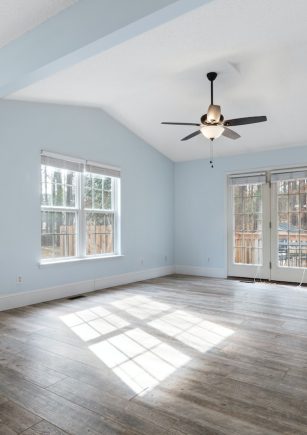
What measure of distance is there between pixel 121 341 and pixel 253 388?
4.54 feet

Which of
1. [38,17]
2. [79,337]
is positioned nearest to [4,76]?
[38,17]

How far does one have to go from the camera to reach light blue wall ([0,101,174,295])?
179 inches

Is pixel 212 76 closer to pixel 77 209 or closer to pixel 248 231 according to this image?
pixel 77 209

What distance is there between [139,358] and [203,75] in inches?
142

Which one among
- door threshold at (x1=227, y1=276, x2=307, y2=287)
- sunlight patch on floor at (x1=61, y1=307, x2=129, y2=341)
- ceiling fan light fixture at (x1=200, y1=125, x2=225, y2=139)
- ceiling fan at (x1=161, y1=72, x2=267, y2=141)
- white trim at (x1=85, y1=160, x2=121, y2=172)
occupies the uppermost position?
ceiling fan at (x1=161, y1=72, x2=267, y2=141)

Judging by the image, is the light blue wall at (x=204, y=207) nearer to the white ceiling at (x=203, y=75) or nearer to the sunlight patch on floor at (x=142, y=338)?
the white ceiling at (x=203, y=75)

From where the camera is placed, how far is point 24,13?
8.16ft

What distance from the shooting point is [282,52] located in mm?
3846

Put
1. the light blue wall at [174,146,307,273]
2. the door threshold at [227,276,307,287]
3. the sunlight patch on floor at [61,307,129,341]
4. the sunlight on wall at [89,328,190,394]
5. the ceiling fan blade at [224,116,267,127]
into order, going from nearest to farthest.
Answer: the sunlight on wall at [89,328,190,394] → the sunlight patch on floor at [61,307,129,341] → the ceiling fan blade at [224,116,267,127] → the door threshold at [227,276,307,287] → the light blue wall at [174,146,307,273]

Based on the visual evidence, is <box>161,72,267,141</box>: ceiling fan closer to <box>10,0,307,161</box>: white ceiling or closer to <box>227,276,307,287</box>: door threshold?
<box>10,0,307,161</box>: white ceiling

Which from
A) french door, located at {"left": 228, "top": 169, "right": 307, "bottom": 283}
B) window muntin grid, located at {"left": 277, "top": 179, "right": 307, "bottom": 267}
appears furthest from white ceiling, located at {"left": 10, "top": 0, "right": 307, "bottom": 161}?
window muntin grid, located at {"left": 277, "top": 179, "right": 307, "bottom": 267}

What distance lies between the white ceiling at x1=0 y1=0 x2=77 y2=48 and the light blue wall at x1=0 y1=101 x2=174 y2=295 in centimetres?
203

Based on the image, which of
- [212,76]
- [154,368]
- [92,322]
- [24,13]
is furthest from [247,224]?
[24,13]

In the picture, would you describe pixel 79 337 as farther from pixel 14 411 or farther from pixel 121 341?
pixel 14 411
